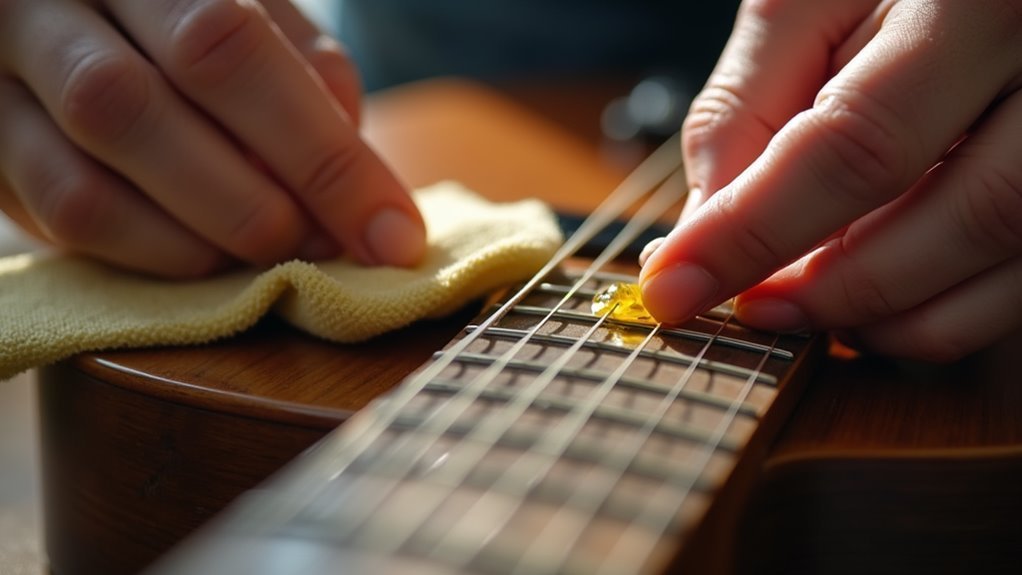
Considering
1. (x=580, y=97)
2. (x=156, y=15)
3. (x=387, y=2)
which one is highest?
(x=156, y=15)

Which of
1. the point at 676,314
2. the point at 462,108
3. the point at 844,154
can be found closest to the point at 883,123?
the point at 844,154

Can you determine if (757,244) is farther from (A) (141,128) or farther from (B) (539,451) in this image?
(A) (141,128)

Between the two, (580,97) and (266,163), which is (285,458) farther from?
(580,97)

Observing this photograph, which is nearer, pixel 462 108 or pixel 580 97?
pixel 462 108

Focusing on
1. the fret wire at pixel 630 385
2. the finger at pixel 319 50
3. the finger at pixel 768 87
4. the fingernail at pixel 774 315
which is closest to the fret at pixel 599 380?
the fret wire at pixel 630 385

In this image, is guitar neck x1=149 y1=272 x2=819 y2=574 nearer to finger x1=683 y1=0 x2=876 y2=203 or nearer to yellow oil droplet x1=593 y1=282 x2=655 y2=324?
yellow oil droplet x1=593 y1=282 x2=655 y2=324

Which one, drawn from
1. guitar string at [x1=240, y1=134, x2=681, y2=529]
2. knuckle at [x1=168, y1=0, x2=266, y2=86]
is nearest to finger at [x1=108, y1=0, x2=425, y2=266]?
knuckle at [x1=168, y1=0, x2=266, y2=86]

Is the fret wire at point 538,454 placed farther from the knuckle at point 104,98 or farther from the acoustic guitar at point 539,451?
the knuckle at point 104,98
